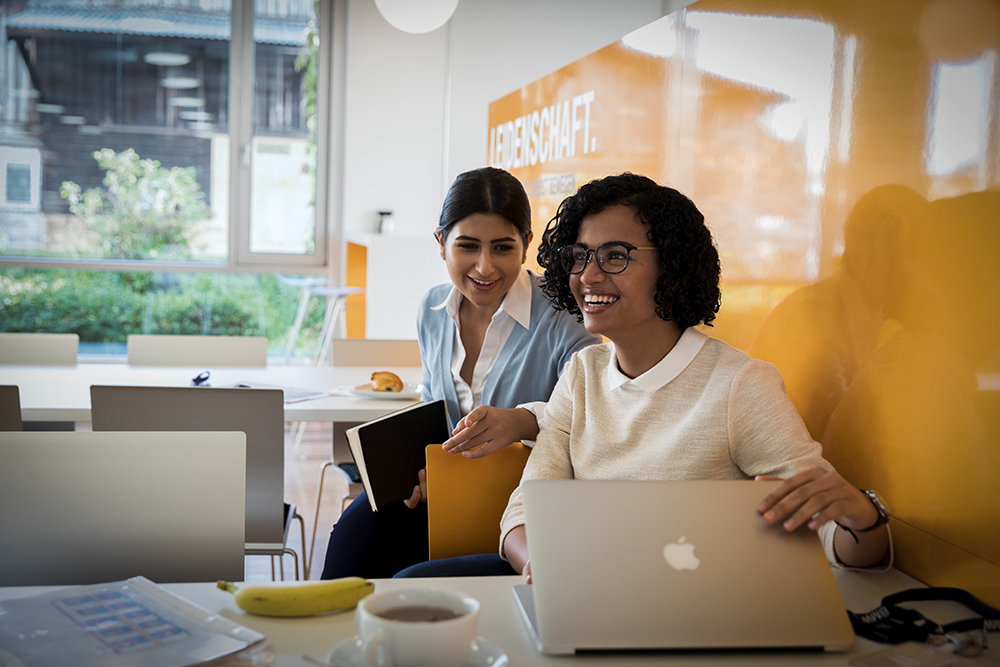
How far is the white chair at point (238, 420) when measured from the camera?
2.09m

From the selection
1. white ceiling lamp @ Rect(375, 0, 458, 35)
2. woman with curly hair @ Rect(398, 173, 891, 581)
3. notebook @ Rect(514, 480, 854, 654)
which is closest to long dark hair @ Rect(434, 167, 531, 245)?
woman with curly hair @ Rect(398, 173, 891, 581)

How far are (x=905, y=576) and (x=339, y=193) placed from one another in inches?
234

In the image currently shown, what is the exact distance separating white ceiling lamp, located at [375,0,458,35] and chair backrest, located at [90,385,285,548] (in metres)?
2.79

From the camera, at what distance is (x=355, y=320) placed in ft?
20.9

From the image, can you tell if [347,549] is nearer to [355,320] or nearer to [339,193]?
[355,320]

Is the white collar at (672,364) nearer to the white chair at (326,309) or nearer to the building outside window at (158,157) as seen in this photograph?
the white chair at (326,309)

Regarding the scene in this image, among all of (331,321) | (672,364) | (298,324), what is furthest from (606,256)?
(298,324)

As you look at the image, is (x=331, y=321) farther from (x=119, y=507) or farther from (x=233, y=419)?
(x=119, y=507)

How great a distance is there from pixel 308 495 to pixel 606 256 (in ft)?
9.97

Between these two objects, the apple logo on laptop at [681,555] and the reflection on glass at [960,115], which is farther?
the reflection on glass at [960,115]

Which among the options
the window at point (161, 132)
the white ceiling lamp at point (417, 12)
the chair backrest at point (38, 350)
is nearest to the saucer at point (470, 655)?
the chair backrest at point (38, 350)

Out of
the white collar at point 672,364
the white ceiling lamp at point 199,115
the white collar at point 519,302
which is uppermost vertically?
the white ceiling lamp at point 199,115

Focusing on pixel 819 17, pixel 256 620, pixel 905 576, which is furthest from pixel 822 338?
pixel 256 620

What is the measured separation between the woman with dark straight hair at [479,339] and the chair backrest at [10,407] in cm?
89
